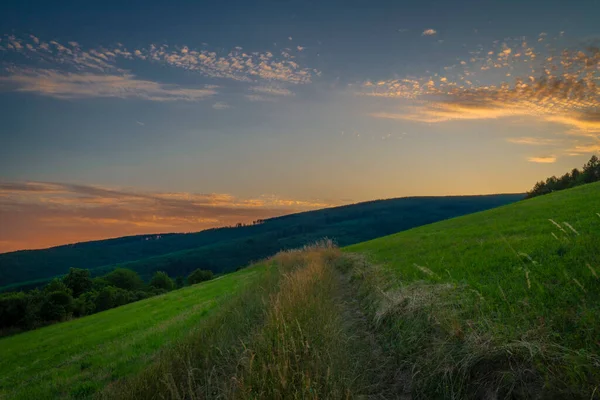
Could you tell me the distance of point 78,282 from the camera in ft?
219

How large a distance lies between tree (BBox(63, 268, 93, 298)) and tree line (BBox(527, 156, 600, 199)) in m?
Result: 96.5

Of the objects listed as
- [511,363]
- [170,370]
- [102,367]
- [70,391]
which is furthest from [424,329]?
[102,367]

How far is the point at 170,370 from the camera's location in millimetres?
6883

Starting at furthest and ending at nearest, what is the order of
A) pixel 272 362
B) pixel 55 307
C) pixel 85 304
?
pixel 85 304 < pixel 55 307 < pixel 272 362

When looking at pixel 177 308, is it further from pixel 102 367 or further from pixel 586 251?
pixel 586 251

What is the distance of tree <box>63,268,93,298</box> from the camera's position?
217ft

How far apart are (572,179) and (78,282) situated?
108580mm

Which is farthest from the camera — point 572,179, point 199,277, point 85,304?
point 199,277

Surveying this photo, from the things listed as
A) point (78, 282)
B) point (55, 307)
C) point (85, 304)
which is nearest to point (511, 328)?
point (55, 307)

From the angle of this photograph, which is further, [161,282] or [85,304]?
[161,282]

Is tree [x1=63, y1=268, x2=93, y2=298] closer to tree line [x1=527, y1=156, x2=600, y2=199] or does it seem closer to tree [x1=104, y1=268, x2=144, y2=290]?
tree [x1=104, y1=268, x2=144, y2=290]

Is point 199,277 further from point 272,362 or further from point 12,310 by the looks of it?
point 272,362

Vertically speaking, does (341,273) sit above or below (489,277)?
below

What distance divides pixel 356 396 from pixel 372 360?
1.88m
